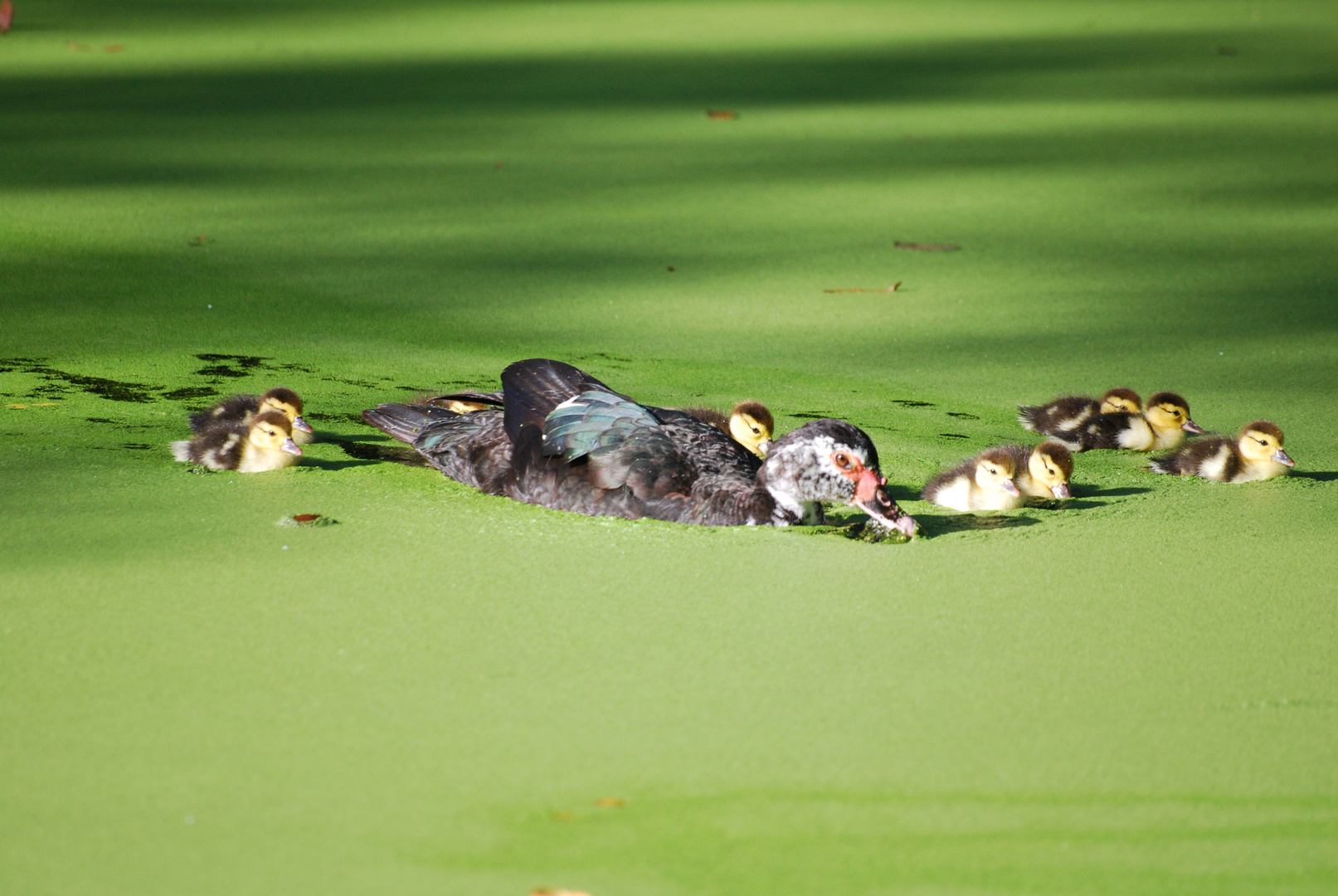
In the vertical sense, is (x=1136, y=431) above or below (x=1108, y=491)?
above

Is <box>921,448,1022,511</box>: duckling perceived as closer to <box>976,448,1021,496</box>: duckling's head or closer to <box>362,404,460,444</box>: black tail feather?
<box>976,448,1021,496</box>: duckling's head

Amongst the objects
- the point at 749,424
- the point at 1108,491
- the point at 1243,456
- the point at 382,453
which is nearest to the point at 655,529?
the point at 749,424

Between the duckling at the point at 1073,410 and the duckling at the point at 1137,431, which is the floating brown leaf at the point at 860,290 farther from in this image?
the duckling at the point at 1137,431

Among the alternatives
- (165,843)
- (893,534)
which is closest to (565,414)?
(893,534)

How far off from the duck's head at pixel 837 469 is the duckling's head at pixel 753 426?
51cm

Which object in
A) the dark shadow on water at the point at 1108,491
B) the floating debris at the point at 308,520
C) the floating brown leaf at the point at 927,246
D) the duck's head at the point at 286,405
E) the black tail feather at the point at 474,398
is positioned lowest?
the floating debris at the point at 308,520

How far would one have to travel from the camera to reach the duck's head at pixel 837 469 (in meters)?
2.89

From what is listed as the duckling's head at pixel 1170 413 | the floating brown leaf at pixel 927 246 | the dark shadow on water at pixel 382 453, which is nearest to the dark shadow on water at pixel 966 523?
the duckling's head at pixel 1170 413

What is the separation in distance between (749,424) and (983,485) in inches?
23.0

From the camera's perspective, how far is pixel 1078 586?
271 cm

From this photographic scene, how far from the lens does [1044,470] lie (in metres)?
3.19

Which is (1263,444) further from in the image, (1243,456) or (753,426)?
(753,426)

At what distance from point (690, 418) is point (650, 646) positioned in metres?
0.89

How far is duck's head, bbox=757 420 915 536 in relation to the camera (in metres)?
2.89
